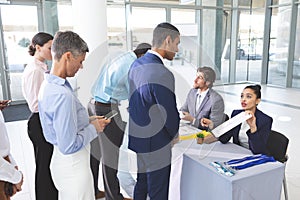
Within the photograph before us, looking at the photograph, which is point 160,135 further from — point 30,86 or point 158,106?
point 30,86

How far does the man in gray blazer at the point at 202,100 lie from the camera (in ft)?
7.22

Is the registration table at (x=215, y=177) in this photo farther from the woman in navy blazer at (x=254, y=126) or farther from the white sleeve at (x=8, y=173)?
the white sleeve at (x=8, y=173)

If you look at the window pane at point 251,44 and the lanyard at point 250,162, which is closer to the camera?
the lanyard at point 250,162

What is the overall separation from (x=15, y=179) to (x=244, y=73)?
9.32 meters

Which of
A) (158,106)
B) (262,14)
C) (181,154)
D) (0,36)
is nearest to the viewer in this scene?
(158,106)

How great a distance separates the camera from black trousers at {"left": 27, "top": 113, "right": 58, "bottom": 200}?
6.04ft

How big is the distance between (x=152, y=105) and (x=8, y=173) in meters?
0.82

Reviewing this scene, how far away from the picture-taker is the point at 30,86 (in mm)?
1825

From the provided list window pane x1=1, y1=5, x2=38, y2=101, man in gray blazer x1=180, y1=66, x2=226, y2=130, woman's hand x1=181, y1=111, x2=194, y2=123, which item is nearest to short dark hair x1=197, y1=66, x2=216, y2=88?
man in gray blazer x1=180, y1=66, x2=226, y2=130

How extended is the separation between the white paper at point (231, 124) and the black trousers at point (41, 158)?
3.84ft

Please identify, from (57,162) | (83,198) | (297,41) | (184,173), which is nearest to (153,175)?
(184,173)

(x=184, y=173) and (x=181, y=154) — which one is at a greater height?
(x=181, y=154)

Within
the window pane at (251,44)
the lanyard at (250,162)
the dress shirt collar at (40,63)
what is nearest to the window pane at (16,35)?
the dress shirt collar at (40,63)

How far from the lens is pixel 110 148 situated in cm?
212
